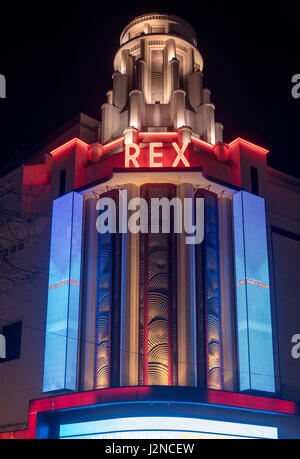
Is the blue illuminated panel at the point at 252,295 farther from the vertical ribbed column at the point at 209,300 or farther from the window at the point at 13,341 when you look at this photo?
the window at the point at 13,341

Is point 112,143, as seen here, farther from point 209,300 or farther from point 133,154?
point 209,300

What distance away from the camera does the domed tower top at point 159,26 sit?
33.1 m

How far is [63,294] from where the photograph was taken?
1026 inches

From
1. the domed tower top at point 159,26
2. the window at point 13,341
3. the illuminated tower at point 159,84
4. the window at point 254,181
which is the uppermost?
the domed tower top at point 159,26

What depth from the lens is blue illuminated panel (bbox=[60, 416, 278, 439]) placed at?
2188 centimetres

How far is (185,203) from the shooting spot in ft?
87.4

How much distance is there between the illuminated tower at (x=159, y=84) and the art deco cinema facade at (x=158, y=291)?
0.11m

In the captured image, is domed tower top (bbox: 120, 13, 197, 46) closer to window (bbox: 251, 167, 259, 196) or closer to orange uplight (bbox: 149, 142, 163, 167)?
orange uplight (bbox: 149, 142, 163, 167)

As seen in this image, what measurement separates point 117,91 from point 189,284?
12580 millimetres

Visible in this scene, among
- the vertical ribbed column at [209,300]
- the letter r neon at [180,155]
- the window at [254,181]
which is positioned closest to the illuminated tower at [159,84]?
the letter r neon at [180,155]

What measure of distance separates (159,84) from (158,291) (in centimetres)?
1256

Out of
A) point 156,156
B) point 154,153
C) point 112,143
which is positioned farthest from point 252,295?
point 112,143

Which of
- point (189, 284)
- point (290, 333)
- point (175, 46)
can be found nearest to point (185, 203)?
point (189, 284)

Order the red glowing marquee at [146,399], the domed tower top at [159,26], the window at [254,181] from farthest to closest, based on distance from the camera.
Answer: the domed tower top at [159,26]
the window at [254,181]
the red glowing marquee at [146,399]
